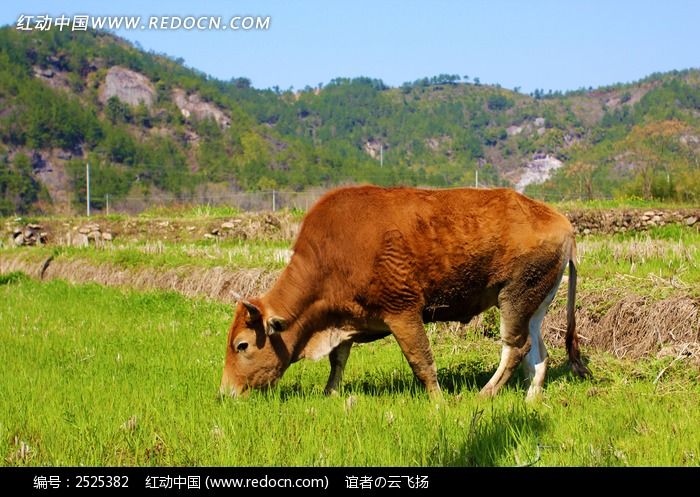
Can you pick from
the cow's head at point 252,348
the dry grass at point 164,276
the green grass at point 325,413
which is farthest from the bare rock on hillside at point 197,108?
the cow's head at point 252,348

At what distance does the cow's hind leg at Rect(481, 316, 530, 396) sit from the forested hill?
19689 mm

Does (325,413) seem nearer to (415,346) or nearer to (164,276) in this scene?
(415,346)

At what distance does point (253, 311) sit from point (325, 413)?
4.59 feet

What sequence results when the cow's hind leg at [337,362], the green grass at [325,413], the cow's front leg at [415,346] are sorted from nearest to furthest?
the green grass at [325,413], the cow's front leg at [415,346], the cow's hind leg at [337,362]

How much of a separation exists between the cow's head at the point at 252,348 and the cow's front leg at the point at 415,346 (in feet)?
3.50

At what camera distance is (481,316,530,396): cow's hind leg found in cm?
737

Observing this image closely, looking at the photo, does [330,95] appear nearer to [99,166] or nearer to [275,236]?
[99,166]

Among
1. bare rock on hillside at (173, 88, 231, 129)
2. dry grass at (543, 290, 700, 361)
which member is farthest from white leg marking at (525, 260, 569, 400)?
bare rock on hillside at (173, 88, 231, 129)

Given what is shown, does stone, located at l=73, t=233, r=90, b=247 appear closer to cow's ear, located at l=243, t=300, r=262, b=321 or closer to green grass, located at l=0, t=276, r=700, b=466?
green grass, located at l=0, t=276, r=700, b=466

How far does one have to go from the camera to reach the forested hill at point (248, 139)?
67.7 meters

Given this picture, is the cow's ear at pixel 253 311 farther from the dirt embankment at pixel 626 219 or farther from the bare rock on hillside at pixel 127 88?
the bare rock on hillside at pixel 127 88

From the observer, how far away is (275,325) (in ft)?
23.7

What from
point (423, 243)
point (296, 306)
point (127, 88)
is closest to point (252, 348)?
point (296, 306)

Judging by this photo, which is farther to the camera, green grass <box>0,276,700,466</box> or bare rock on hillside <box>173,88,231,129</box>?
bare rock on hillside <box>173,88,231,129</box>
